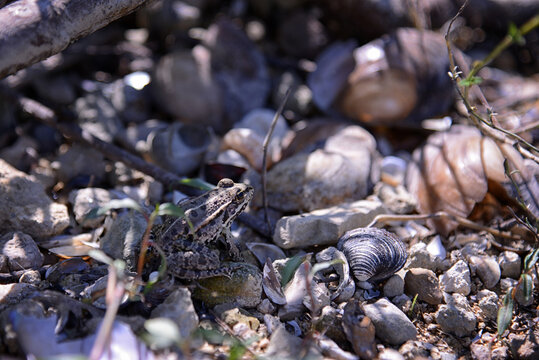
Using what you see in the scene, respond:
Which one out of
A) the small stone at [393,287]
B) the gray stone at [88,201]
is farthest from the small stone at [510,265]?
the gray stone at [88,201]

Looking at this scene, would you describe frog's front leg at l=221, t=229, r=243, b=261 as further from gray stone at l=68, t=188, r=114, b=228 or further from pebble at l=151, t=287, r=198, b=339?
gray stone at l=68, t=188, r=114, b=228

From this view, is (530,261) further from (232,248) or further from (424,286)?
(232,248)

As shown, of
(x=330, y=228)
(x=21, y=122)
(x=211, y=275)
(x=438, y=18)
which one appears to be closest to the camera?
(x=211, y=275)

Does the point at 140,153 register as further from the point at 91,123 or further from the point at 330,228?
the point at 330,228

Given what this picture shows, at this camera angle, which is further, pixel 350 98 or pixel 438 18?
pixel 438 18

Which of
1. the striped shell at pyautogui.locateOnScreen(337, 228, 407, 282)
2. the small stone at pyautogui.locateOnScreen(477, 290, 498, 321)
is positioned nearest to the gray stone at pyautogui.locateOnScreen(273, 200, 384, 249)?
the striped shell at pyautogui.locateOnScreen(337, 228, 407, 282)

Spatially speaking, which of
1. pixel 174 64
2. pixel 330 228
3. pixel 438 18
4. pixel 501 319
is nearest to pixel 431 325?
pixel 501 319

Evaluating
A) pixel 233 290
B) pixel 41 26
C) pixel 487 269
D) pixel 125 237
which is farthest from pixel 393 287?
pixel 41 26
